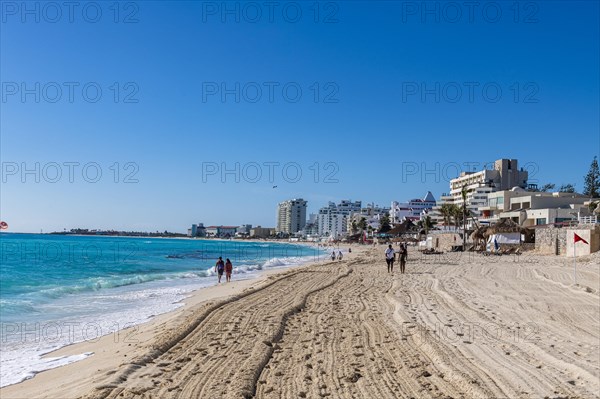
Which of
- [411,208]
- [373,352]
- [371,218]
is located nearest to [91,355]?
[373,352]

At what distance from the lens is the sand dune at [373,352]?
581 cm

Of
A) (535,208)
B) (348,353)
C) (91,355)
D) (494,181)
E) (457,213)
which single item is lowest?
(91,355)

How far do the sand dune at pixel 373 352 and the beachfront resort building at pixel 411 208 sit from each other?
130181mm

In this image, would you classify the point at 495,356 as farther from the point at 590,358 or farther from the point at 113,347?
the point at 113,347

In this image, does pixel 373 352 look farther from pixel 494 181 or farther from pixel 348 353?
pixel 494 181

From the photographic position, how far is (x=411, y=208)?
15112cm

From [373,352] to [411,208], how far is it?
14767 centimetres

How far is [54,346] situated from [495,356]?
28.8ft

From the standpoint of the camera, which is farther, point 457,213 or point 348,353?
point 457,213

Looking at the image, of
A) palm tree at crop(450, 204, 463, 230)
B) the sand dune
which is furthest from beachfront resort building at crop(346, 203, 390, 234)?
the sand dune

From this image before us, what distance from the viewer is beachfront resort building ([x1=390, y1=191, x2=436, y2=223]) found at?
478 ft

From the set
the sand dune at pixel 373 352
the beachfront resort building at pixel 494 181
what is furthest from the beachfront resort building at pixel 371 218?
the sand dune at pixel 373 352

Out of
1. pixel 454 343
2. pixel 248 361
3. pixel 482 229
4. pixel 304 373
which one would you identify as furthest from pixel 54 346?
pixel 482 229

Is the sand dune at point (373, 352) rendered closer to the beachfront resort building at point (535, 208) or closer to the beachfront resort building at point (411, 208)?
the beachfront resort building at point (535, 208)
